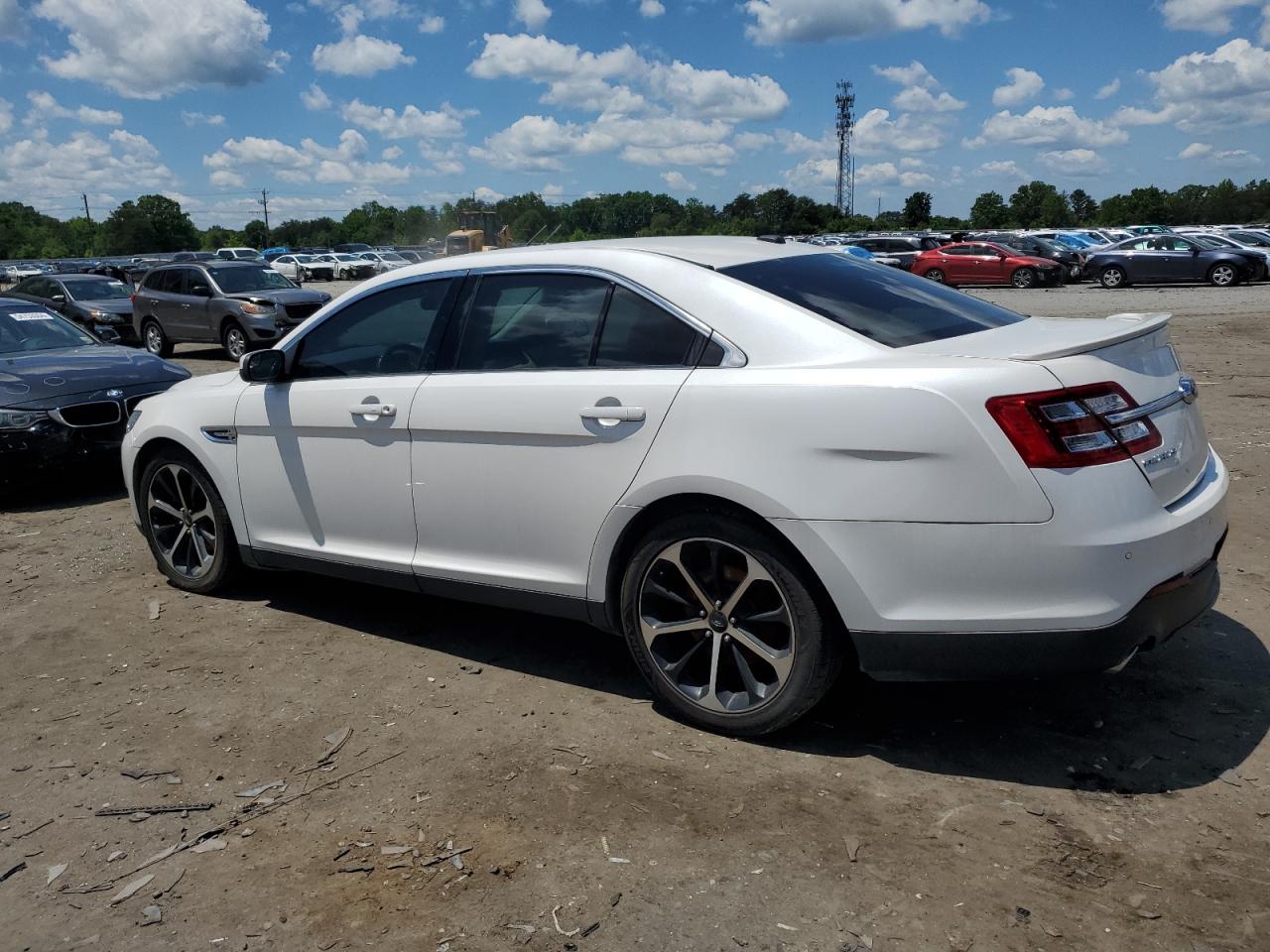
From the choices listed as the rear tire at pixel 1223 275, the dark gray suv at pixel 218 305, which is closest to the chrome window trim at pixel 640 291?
the dark gray suv at pixel 218 305

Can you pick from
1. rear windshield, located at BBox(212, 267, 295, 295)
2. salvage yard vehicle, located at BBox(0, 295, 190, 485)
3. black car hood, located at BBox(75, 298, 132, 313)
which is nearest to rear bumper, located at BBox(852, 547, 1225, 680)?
salvage yard vehicle, located at BBox(0, 295, 190, 485)

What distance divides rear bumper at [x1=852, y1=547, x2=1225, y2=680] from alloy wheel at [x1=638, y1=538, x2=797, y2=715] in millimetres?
336

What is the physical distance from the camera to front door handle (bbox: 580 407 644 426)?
3764 mm

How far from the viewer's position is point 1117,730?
373 cm

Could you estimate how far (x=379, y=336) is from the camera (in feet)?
15.6

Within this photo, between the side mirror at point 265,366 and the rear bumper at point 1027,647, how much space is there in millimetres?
2932

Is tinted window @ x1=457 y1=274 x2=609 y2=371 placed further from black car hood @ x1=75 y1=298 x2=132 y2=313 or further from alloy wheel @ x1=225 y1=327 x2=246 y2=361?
black car hood @ x1=75 y1=298 x2=132 y2=313

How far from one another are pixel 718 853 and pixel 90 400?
679 centimetres

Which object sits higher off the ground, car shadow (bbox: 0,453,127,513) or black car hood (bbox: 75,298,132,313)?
black car hood (bbox: 75,298,132,313)

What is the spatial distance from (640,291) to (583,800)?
5.80ft

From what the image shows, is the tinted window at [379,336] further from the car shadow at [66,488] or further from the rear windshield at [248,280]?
the rear windshield at [248,280]

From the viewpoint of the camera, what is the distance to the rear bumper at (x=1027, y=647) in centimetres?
318

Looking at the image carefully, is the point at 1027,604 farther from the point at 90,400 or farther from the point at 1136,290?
the point at 1136,290

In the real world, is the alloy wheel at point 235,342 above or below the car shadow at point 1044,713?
above
